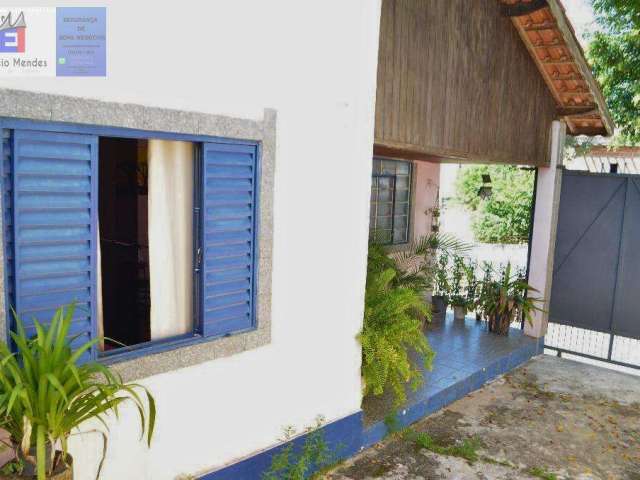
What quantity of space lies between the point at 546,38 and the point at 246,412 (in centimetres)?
647

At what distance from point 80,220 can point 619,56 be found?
12561mm

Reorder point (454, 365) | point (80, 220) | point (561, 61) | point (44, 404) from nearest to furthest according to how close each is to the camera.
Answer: point (44, 404) < point (80, 220) < point (454, 365) < point (561, 61)

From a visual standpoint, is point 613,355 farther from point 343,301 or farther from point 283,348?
point 283,348

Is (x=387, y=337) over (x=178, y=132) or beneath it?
beneath

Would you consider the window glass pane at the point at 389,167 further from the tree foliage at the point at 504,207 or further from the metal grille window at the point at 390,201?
the tree foliage at the point at 504,207

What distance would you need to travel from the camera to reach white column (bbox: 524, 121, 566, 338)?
852cm

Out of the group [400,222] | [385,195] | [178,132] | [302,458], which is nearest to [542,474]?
[302,458]

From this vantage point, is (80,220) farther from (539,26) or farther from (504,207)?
(504,207)

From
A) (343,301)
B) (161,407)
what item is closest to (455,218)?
(343,301)

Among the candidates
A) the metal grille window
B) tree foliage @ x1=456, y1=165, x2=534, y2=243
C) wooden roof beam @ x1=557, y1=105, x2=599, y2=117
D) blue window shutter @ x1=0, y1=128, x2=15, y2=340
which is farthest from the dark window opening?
tree foliage @ x1=456, y1=165, x2=534, y2=243

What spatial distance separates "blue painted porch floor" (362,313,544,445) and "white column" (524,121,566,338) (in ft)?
2.12

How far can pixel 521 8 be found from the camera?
726 centimetres

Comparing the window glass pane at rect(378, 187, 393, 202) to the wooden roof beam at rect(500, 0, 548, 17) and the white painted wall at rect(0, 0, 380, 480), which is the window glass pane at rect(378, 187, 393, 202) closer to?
the wooden roof beam at rect(500, 0, 548, 17)

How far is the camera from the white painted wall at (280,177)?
345 centimetres
